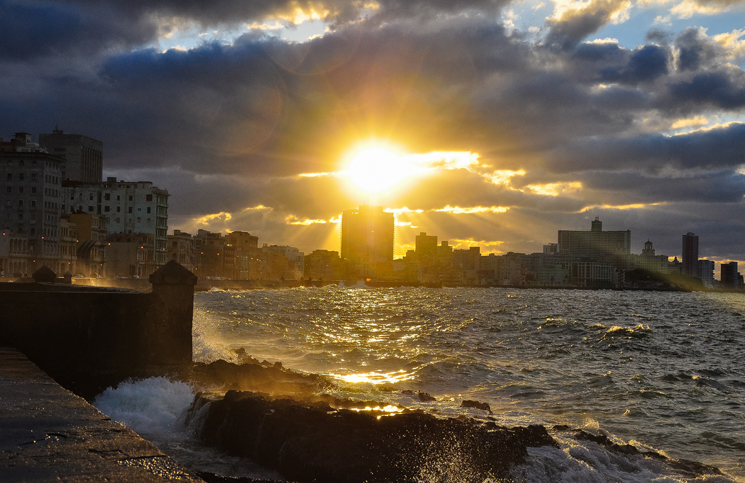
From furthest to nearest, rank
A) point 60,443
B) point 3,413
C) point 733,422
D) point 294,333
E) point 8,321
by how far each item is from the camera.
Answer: point 294,333 < point 733,422 < point 8,321 < point 3,413 < point 60,443

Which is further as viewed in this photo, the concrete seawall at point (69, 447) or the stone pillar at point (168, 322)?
the stone pillar at point (168, 322)

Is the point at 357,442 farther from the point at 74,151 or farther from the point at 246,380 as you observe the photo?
the point at 74,151

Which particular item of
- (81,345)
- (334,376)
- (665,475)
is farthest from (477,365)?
(81,345)

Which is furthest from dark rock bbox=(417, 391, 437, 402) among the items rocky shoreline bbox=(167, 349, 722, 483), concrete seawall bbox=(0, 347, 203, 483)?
concrete seawall bbox=(0, 347, 203, 483)

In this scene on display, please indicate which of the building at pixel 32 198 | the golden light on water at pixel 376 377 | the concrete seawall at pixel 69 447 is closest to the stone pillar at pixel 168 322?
the golden light on water at pixel 376 377

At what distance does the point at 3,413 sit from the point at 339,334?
35.8 m

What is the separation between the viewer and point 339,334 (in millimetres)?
42281

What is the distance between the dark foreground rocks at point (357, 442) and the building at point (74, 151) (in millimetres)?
181669

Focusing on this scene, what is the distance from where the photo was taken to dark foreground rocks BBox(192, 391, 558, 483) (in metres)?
9.88

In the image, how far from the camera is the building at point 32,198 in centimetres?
11075

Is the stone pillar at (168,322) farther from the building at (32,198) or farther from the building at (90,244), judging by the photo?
the building at (90,244)

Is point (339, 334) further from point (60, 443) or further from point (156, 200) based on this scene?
point (156, 200)

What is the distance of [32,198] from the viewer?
371 ft

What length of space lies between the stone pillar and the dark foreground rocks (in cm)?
355
